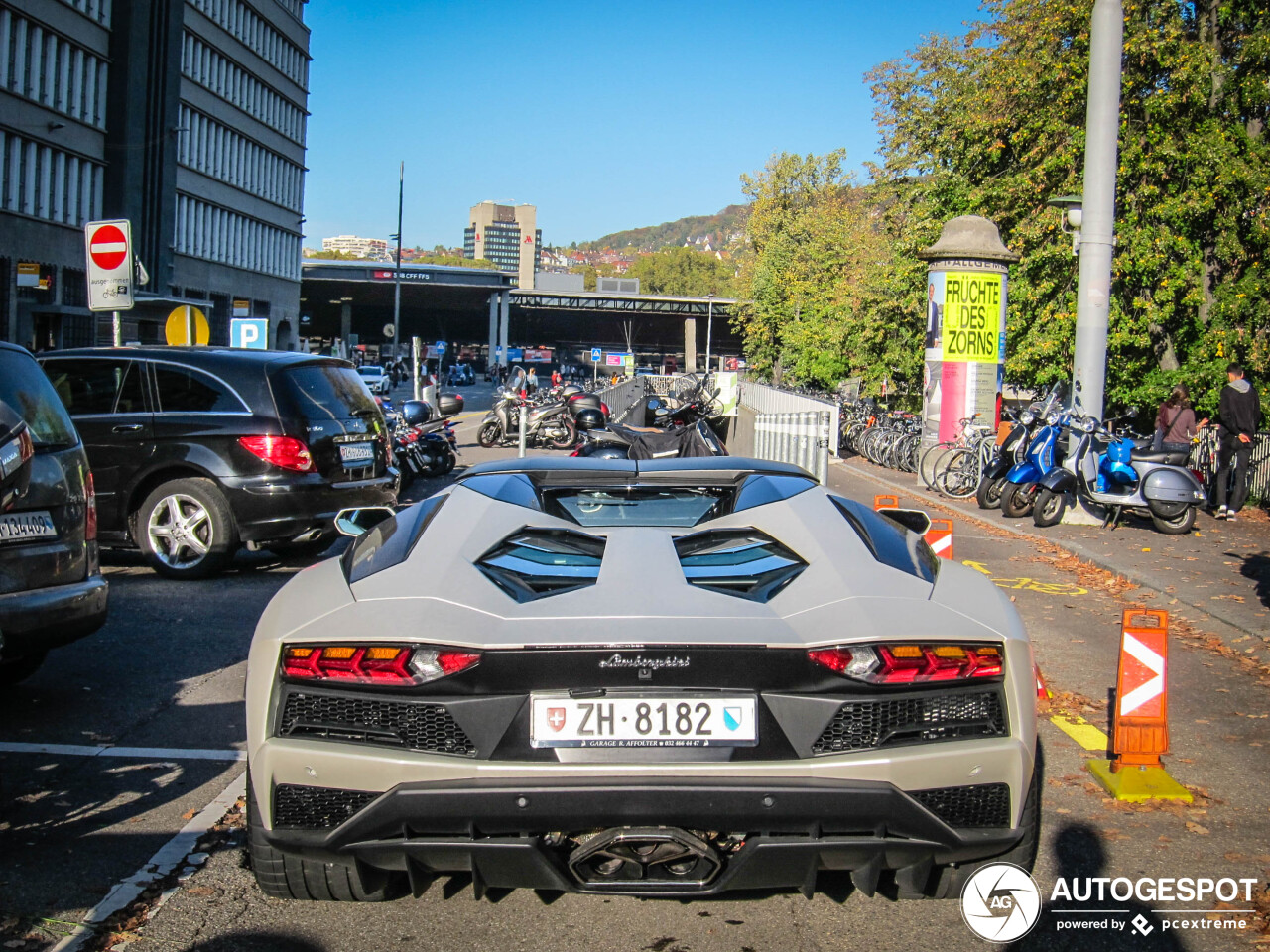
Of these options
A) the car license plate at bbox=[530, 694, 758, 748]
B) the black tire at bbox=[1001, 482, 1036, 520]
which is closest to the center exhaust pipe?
the car license plate at bbox=[530, 694, 758, 748]

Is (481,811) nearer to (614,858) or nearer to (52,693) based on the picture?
(614,858)

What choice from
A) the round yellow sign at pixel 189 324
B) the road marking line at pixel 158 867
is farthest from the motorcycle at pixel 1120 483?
the road marking line at pixel 158 867

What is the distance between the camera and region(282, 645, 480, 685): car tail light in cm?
296

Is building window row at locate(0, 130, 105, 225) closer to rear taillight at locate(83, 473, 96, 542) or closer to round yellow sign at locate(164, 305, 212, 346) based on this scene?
round yellow sign at locate(164, 305, 212, 346)

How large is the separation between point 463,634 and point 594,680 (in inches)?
13.5

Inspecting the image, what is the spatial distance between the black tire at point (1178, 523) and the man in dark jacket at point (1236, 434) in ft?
7.53

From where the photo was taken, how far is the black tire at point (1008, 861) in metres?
3.13

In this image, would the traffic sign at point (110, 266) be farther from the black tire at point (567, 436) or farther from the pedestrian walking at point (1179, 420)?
the black tire at point (567, 436)

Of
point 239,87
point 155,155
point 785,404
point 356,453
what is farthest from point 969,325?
point 239,87

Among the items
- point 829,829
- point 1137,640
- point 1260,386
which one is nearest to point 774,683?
point 829,829

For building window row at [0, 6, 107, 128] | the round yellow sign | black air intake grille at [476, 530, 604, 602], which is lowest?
black air intake grille at [476, 530, 604, 602]

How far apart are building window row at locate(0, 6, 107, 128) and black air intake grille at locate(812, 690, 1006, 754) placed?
1824 inches

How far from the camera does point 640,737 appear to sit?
114 inches

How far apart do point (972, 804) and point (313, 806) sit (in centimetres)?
165
